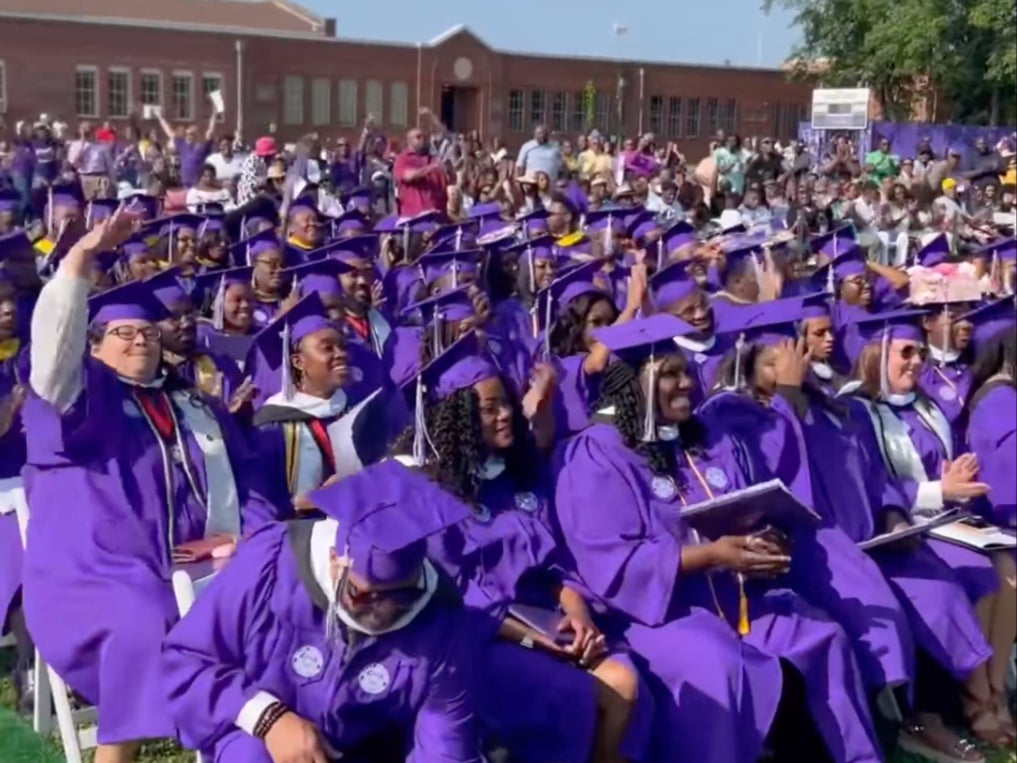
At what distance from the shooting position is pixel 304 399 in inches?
201

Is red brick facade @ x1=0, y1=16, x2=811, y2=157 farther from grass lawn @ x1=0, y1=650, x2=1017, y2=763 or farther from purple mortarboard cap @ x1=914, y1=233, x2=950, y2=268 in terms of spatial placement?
grass lawn @ x1=0, y1=650, x2=1017, y2=763

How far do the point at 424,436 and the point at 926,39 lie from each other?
3371cm

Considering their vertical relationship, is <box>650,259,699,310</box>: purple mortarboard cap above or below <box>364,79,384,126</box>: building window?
below

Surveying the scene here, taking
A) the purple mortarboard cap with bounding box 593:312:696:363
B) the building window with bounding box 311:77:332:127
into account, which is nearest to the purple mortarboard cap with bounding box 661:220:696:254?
the purple mortarboard cap with bounding box 593:312:696:363

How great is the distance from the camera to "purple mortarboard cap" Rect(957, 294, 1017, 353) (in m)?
5.95

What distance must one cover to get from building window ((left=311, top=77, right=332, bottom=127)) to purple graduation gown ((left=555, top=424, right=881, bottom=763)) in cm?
3928

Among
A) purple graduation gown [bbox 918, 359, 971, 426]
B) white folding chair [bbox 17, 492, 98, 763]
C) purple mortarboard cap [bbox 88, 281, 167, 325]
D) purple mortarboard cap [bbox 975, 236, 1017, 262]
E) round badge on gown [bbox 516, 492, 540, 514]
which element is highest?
purple mortarboard cap [bbox 88, 281, 167, 325]

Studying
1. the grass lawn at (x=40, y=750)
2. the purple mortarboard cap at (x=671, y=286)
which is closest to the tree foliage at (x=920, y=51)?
the purple mortarboard cap at (x=671, y=286)

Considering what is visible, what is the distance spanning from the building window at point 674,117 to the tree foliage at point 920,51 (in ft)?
29.5

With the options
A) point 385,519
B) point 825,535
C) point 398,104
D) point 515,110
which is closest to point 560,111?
point 515,110

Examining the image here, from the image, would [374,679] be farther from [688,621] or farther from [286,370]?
[286,370]

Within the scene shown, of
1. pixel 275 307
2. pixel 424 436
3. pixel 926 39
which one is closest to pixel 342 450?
pixel 424 436

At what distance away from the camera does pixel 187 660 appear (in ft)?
11.3

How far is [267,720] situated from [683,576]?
1461 mm
